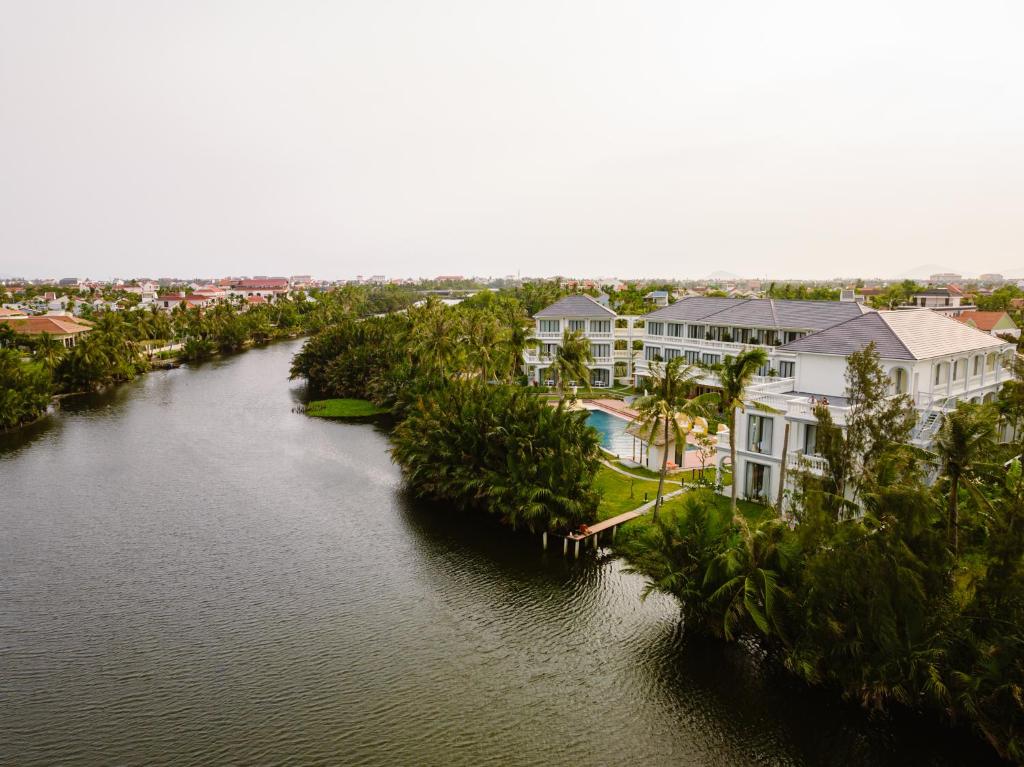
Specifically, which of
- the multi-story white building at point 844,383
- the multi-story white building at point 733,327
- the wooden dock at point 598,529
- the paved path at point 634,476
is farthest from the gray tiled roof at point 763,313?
the wooden dock at point 598,529

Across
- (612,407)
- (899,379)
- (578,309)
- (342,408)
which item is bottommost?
(342,408)

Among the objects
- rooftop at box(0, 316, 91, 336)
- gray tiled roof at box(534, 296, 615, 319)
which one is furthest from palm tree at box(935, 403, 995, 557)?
rooftop at box(0, 316, 91, 336)

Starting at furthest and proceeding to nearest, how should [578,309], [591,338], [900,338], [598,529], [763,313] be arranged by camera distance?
[578,309] → [591,338] → [763,313] → [900,338] → [598,529]

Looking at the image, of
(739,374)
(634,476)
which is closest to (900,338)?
(739,374)

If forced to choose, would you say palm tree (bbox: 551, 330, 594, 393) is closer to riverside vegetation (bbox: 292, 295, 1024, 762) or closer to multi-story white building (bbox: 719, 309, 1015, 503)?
multi-story white building (bbox: 719, 309, 1015, 503)

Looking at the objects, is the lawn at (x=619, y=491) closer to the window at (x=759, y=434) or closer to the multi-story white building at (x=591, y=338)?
the window at (x=759, y=434)

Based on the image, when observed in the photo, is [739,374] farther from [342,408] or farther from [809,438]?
[342,408]

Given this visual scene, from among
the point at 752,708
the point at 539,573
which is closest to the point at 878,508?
the point at 752,708
